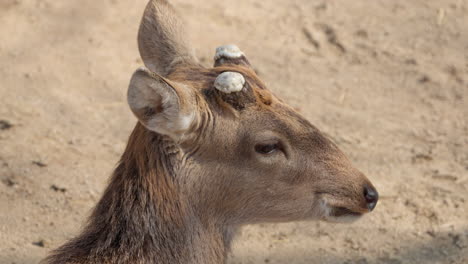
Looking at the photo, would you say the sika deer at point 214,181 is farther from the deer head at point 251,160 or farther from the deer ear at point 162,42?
the deer ear at point 162,42

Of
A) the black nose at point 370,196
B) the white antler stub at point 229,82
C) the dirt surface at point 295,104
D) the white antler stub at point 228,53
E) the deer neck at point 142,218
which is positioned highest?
the white antler stub at point 229,82

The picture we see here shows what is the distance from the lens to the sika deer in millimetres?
4477

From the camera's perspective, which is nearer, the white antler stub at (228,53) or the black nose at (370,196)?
the black nose at (370,196)

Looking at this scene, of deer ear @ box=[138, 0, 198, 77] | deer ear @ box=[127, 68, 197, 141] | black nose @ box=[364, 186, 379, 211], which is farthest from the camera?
deer ear @ box=[138, 0, 198, 77]

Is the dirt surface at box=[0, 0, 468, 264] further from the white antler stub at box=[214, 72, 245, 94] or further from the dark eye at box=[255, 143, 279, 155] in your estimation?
the white antler stub at box=[214, 72, 245, 94]

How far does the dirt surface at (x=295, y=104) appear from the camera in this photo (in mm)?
6641

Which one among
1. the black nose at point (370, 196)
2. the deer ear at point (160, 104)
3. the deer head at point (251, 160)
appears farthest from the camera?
the black nose at point (370, 196)

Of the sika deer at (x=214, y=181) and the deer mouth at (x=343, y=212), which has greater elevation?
the sika deer at (x=214, y=181)

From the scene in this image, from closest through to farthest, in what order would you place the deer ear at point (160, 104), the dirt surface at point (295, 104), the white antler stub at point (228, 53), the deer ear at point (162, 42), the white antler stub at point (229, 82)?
1. the deer ear at point (160, 104)
2. the white antler stub at point (229, 82)
3. the white antler stub at point (228, 53)
4. the deer ear at point (162, 42)
5. the dirt surface at point (295, 104)

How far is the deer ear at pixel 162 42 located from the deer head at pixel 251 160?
309 millimetres

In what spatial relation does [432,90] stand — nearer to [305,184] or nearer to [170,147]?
[305,184]

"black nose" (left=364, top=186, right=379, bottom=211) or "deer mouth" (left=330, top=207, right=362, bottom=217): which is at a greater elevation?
"black nose" (left=364, top=186, right=379, bottom=211)

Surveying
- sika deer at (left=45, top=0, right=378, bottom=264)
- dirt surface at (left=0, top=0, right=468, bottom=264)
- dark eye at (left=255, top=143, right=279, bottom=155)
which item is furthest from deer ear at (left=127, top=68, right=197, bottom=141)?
dirt surface at (left=0, top=0, right=468, bottom=264)

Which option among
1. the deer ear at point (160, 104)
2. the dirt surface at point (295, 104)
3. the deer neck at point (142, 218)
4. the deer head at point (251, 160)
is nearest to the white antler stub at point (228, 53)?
the deer head at point (251, 160)
